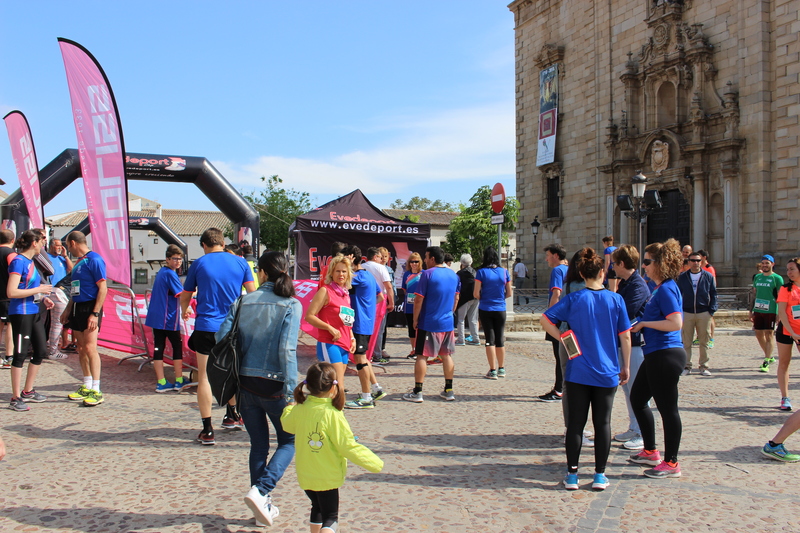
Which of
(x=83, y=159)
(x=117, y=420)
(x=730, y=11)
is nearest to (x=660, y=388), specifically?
(x=117, y=420)

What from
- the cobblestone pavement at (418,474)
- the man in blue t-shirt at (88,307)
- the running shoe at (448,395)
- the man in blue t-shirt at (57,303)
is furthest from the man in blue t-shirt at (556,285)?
the man in blue t-shirt at (57,303)

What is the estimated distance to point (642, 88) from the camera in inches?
950

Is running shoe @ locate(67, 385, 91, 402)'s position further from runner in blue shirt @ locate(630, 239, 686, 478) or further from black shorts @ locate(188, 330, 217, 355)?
runner in blue shirt @ locate(630, 239, 686, 478)

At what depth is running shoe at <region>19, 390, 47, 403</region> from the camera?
21.9 ft

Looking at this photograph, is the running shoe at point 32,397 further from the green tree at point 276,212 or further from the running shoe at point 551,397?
the green tree at point 276,212

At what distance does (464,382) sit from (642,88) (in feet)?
65.4

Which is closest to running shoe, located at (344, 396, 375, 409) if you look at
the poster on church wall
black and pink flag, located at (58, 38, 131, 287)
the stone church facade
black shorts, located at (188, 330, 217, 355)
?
black shorts, located at (188, 330, 217, 355)

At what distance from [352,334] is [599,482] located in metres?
2.76

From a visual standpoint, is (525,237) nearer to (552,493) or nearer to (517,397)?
(517,397)

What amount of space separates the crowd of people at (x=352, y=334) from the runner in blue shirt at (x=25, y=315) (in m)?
0.01

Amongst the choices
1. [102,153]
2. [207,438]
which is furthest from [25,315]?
[102,153]

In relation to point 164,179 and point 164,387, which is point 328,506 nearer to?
point 164,387

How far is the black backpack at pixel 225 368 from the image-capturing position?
3.86 m

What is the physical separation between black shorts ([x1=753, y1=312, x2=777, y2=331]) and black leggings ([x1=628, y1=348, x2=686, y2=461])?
5.26 metres
